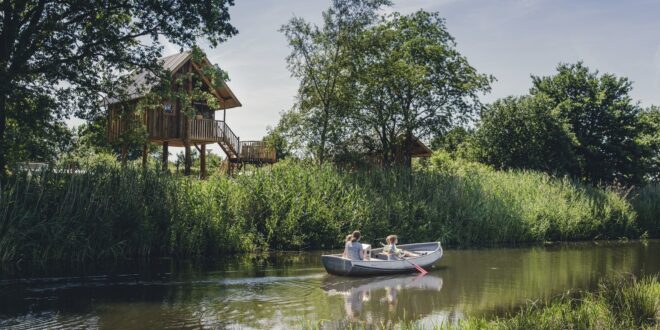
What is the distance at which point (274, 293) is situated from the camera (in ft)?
45.5

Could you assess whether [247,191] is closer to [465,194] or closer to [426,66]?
[465,194]

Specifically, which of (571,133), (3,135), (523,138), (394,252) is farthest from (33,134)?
(571,133)

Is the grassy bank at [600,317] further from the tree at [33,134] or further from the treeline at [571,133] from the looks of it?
the treeline at [571,133]

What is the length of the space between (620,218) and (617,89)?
18.7 meters

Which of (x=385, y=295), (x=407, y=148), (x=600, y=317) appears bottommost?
(x=385, y=295)

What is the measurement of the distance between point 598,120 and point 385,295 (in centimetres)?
3564

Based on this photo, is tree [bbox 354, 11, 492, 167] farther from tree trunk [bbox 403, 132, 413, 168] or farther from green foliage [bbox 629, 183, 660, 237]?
green foliage [bbox 629, 183, 660, 237]

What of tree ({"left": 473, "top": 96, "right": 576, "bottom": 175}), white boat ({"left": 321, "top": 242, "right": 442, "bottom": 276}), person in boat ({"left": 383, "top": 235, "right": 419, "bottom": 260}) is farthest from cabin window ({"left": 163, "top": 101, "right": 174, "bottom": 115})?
person in boat ({"left": 383, "top": 235, "right": 419, "bottom": 260})

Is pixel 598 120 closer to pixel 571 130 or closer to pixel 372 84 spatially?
pixel 571 130

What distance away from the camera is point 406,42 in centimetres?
3366

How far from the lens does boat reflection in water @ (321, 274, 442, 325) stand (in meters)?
12.0

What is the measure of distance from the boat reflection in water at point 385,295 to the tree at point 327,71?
1375 cm

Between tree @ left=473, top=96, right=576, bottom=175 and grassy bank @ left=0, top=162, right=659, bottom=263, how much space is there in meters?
6.10

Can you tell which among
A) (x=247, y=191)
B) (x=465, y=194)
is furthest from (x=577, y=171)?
(x=247, y=191)
